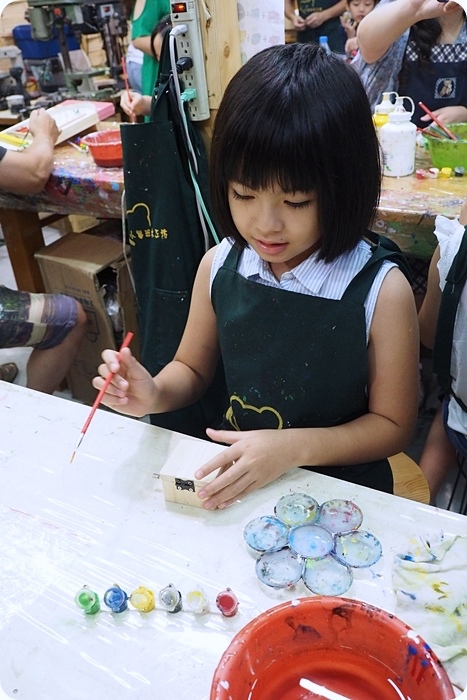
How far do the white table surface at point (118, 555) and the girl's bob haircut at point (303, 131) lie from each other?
0.43 m

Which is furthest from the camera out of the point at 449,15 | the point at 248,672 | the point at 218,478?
the point at 449,15

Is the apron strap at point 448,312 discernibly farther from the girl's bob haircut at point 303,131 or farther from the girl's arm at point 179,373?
the girl's arm at point 179,373

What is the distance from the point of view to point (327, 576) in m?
0.70

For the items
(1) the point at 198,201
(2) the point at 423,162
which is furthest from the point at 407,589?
(2) the point at 423,162

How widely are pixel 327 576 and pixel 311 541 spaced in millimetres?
53

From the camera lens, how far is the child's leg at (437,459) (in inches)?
64.3

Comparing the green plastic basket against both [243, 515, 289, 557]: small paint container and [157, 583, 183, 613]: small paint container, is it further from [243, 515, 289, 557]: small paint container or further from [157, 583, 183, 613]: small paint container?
[157, 583, 183, 613]: small paint container

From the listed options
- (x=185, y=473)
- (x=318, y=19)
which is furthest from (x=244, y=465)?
(x=318, y=19)

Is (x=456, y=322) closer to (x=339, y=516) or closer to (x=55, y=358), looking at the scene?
(x=339, y=516)

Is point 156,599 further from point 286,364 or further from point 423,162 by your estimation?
point 423,162

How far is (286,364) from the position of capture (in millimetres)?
1061

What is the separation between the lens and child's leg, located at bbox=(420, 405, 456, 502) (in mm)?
1634

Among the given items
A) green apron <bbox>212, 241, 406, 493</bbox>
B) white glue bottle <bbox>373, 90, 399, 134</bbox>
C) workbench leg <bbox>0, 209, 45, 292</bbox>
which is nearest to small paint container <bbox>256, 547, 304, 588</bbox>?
green apron <bbox>212, 241, 406, 493</bbox>

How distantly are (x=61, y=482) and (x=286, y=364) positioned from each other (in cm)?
44
